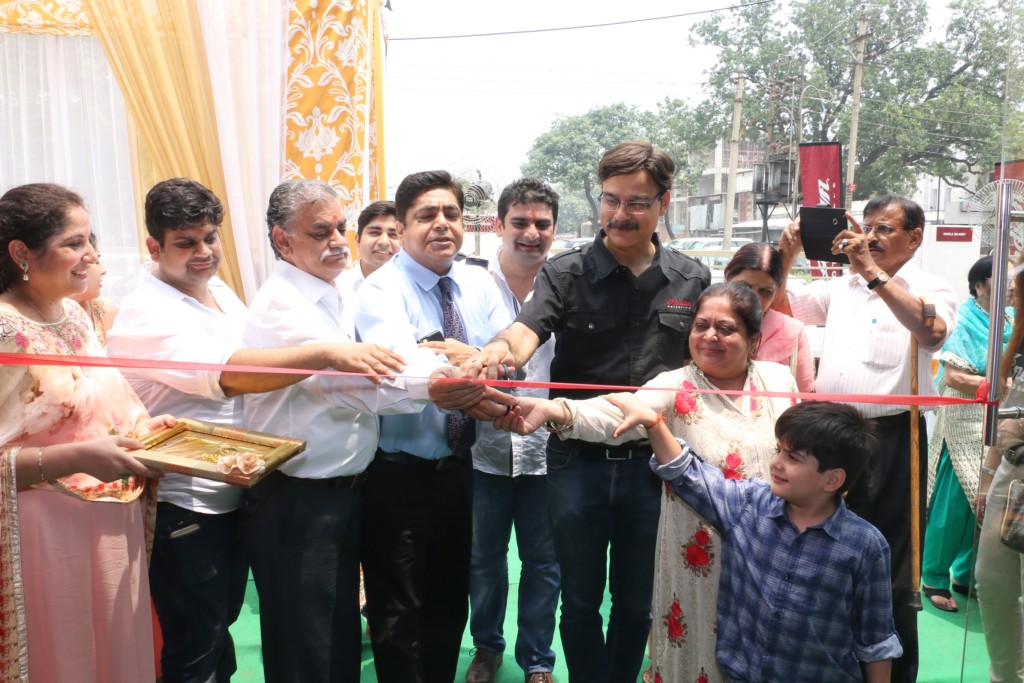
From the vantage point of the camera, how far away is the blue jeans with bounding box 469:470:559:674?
120 inches

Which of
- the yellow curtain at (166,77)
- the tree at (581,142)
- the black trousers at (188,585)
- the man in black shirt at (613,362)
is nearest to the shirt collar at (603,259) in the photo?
the man in black shirt at (613,362)

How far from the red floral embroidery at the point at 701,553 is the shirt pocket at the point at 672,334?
0.58 m

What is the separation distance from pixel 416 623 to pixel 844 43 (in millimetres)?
27891

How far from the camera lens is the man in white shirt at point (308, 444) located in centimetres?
209

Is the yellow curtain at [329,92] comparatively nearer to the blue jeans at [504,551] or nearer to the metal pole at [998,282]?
the blue jeans at [504,551]

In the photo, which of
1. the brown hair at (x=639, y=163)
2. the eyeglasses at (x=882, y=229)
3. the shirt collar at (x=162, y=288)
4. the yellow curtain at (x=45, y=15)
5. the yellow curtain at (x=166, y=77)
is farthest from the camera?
the yellow curtain at (x=45, y=15)

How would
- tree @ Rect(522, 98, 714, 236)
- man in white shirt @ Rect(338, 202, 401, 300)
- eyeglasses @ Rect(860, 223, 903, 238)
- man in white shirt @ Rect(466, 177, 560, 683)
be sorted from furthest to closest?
tree @ Rect(522, 98, 714, 236), man in white shirt @ Rect(338, 202, 401, 300), man in white shirt @ Rect(466, 177, 560, 683), eyeglasses @ Rect(860, 223, 903, 238)

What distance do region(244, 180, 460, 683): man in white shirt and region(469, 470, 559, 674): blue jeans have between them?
0.94 metres

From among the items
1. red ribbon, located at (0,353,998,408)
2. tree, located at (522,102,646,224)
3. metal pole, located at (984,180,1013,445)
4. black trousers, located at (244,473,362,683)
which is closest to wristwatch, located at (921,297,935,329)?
red ribbon, located at (0,353,998,408)

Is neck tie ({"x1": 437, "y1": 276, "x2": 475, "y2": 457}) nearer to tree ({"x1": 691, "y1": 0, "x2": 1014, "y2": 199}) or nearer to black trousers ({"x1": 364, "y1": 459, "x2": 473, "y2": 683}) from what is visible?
black trousers ({"x1": 364, "y1": 459, "x2": 473, "y2": 683})

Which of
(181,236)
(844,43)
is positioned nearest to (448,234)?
(181,236)

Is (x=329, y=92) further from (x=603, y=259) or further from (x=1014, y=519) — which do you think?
(x=1014, y=519)

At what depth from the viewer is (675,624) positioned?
84.2 inches

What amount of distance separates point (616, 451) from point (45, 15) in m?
3.48
